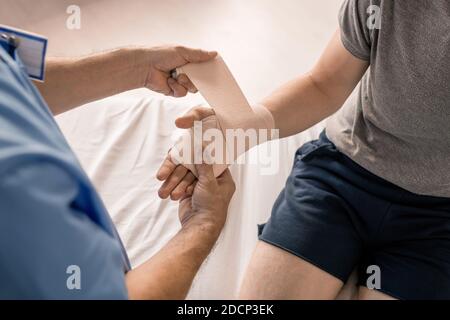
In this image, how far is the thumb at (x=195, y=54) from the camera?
3.31 feet

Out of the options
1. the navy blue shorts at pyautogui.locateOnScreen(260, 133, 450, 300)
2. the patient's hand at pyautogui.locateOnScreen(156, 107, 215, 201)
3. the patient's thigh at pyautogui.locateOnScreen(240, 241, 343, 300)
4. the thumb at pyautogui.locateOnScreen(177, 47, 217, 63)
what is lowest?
the patient's thigh at pyautogui.locateOnScreen(240, 241, 343, 300)

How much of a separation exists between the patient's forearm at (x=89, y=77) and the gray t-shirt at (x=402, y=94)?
1.40ft

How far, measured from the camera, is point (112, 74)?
1.04 metres

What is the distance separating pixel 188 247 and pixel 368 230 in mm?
375

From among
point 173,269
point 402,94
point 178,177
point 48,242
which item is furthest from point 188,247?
point 402,94

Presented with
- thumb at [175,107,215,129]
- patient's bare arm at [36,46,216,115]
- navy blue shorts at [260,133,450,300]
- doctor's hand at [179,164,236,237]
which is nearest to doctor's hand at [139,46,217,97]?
patient's bare arm at [36,46,216,115]

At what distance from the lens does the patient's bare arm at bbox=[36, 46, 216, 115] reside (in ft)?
3.29

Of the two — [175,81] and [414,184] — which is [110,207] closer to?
[175,81]

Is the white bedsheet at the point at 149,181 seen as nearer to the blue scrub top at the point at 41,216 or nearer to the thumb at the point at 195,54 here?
the thumb at the point at 195,54

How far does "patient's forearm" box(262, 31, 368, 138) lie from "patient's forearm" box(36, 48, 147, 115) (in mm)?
281

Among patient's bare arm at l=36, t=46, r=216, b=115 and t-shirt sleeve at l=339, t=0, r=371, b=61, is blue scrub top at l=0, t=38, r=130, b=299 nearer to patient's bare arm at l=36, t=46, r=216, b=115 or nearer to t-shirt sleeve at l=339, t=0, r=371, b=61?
patient's bare arm at l=36, t=46, r=216, b=115

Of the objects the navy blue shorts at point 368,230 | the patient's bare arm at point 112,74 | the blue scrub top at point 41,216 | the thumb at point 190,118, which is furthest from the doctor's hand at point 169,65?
the blue scrub top at point 41,216
